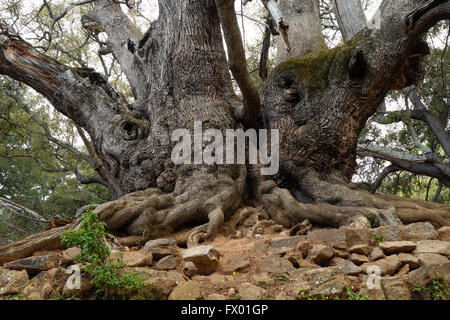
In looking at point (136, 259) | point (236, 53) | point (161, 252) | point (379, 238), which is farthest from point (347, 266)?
point (236, 53)

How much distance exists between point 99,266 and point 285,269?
4.16ft

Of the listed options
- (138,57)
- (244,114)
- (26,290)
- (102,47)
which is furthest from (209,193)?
(102,47)

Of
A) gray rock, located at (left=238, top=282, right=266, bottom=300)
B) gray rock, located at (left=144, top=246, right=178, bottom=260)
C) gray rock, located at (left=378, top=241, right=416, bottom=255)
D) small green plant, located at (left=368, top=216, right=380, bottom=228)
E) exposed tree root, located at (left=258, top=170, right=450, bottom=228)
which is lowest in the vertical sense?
gray rock, located at (left=238, top=282, right=266, bottom=300)

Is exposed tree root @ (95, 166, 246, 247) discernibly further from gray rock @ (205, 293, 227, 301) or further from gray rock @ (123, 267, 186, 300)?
gray rock @ (205, 293, 227, 301)

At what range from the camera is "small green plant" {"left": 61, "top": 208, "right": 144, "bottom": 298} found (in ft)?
6.24

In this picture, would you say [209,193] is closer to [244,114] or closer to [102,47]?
[244,114]

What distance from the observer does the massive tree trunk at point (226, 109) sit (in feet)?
11.6

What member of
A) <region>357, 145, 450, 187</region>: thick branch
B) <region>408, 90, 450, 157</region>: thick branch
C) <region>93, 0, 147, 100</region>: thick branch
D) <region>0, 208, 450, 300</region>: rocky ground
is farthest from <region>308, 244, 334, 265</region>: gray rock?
<region>408, 90, 450, 157</region>: thick branch

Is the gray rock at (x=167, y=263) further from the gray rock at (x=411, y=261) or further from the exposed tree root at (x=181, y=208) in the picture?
the gray rock at (x=411, y=261)

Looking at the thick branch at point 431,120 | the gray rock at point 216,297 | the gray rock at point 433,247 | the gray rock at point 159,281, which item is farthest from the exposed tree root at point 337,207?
the thick branch at point 431,120

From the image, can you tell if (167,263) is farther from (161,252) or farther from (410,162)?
(410,162)

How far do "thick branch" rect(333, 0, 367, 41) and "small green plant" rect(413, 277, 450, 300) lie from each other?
203 inches

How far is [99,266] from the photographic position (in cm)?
199

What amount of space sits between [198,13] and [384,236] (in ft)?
13.0
